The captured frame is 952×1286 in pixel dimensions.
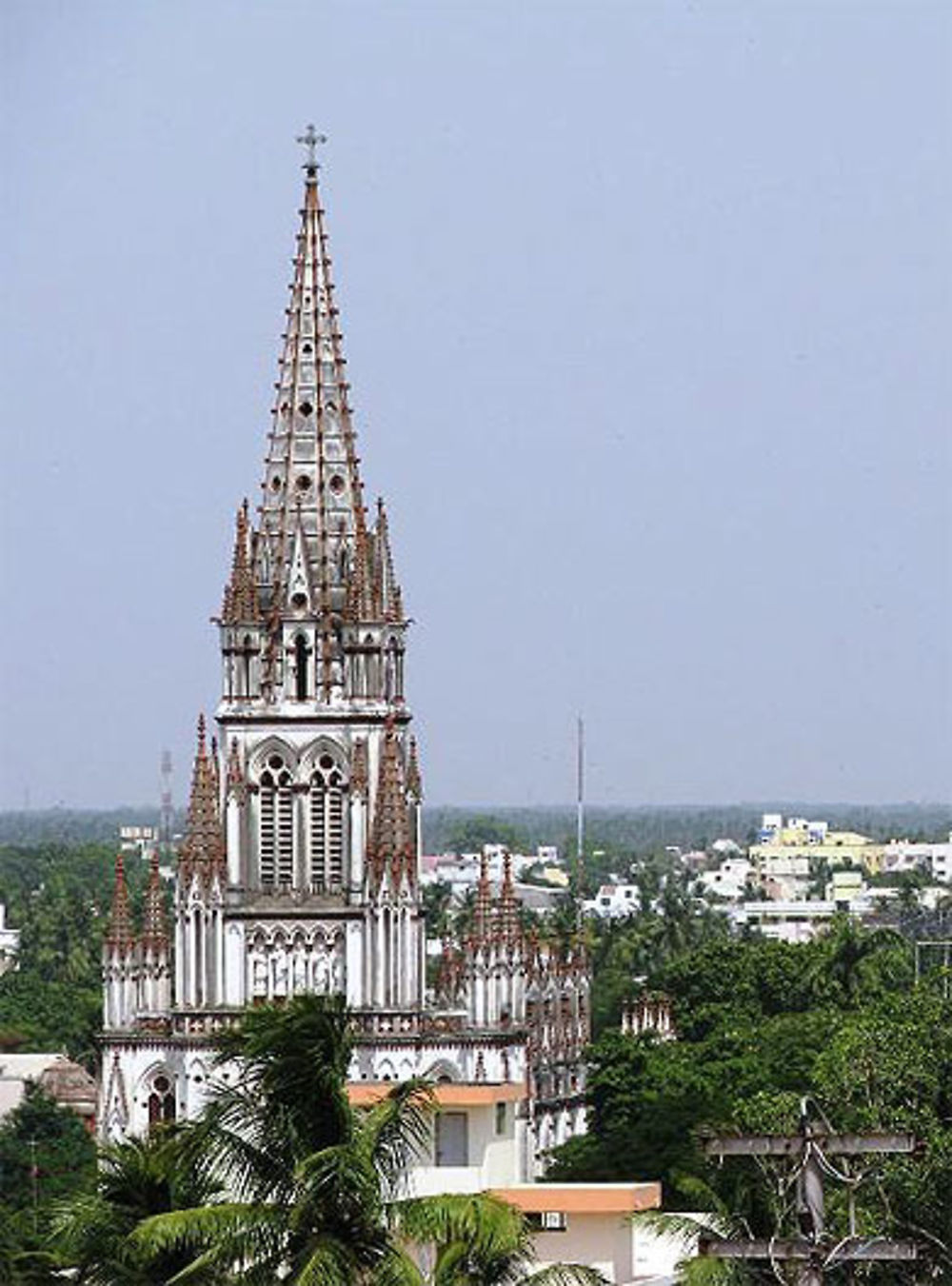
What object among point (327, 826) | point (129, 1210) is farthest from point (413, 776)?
point (129, 1210)

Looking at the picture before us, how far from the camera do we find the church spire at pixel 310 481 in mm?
86688

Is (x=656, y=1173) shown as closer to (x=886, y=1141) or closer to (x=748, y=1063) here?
(x=748, y=1063)

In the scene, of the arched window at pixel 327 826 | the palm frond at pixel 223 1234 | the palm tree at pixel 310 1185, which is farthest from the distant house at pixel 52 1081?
the palm frond at pixel 223 1234

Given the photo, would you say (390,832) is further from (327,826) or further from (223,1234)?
(223,1234)

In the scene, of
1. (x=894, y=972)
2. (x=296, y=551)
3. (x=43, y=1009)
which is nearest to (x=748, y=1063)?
(x=296, y=551)

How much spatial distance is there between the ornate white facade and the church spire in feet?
0.09

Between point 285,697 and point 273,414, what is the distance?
14.0 ft

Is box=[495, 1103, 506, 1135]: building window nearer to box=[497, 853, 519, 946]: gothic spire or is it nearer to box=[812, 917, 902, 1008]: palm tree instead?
box=[497, 853, 519, 946]: gothic spire

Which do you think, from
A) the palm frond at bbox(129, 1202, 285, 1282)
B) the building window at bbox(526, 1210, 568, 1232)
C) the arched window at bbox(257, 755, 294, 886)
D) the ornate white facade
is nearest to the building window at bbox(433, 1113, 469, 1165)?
the building window at bbox(526, 1210, 568, 1232)

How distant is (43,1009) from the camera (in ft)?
471

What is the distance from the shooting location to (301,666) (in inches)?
3408

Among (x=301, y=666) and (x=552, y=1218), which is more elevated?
(x=301, y=666)

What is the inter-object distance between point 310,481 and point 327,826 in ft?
16.3

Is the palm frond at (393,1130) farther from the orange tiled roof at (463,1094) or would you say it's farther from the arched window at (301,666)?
the arched window at (301,666)
